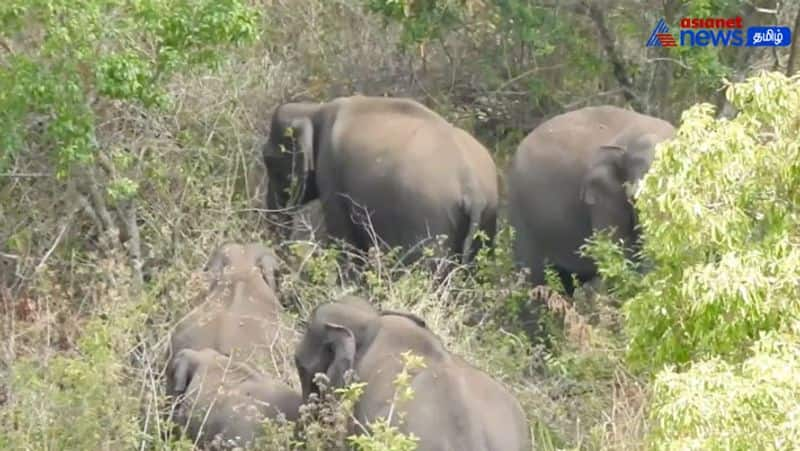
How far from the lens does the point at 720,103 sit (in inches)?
644

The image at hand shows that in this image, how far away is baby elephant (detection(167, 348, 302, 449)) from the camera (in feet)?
38.9

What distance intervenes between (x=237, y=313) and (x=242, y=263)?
579mm

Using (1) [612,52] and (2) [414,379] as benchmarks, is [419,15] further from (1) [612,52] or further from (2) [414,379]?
(2) [414,379]

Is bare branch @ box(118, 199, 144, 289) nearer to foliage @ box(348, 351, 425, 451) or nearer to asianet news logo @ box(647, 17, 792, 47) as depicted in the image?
foliage @ box(348, 351, 425, 451)

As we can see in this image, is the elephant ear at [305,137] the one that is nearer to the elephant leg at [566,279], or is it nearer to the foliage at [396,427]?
the elephant leg at [566,279]

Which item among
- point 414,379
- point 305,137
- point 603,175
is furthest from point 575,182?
point 414,379

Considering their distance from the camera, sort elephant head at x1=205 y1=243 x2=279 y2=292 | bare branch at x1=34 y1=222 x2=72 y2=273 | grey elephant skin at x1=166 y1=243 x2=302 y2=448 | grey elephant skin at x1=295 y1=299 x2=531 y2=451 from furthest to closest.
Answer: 1. bare branch at x1=34 y1=222 x2=72 y2=273
2. elephant head at x1=205 y1=243 x2=279 y2=292
3. grey elephant skin at x1=166 y1=243 x2=302 y2=448
4. grey elephant skin at x1=295 y1=299 x2=531 y2=451

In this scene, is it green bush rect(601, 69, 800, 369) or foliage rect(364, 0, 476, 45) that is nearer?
green bush rect(601, 69, 800, 369)

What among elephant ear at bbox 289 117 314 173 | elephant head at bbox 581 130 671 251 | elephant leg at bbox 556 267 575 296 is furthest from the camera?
elephant ear at bbox 289 117 314 173

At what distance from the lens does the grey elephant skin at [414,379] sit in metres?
10.9

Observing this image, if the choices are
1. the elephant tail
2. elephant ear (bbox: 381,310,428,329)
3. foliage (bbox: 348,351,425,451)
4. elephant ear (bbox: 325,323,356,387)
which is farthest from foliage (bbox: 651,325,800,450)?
the elephant tail

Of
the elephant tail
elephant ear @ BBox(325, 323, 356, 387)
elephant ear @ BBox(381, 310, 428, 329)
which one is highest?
elephant ear @ BBox(381, 310, 428, 329)

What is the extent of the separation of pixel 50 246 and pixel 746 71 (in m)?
5.12

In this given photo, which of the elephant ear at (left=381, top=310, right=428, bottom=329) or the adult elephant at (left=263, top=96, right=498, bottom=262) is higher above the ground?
the elephant ear at (left=381, top=310, right=428, bottom=329)
